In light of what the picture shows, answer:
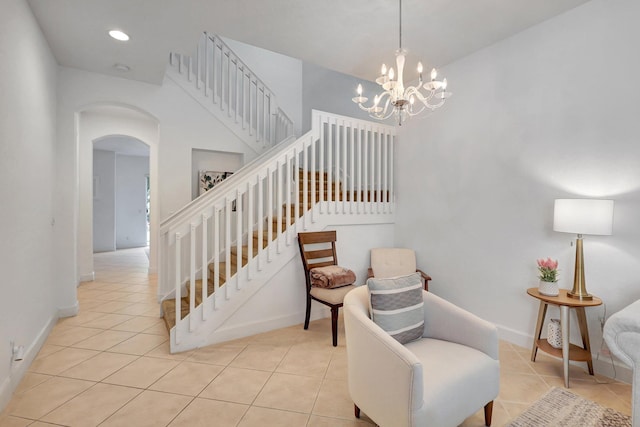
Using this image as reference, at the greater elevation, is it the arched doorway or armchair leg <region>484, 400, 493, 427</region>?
the arched doorway

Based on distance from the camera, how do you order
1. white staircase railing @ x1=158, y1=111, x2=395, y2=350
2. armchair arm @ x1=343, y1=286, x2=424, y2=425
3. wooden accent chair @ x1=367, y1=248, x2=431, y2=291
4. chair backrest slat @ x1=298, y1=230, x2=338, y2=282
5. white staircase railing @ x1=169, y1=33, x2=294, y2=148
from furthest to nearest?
1. white staircase railing @ x1=169, y1=33, x2=294, y2=148
2. wooden accent chair @ x1=367, y1=248, x2=431, y2=291
3. chair backrest slat @ x1=298, y1=230, x2=338, y2=282
4. white staircase railing @ x1=158, y1=111, x2=395, y2=350
5. armchair arm @ x1=343, y1=286, x2=424, y2=425

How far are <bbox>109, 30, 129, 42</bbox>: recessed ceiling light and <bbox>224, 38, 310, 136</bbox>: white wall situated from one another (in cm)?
277

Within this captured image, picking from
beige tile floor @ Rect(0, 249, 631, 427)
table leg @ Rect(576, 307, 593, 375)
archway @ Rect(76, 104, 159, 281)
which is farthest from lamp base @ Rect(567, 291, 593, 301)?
archway @ Rect(76, 104, 159, 281)

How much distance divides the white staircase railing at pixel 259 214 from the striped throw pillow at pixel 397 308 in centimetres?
128

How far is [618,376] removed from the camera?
2254mm

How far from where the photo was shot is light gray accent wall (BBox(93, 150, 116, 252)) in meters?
7.86

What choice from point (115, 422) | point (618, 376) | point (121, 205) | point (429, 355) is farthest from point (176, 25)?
point (121, 205)

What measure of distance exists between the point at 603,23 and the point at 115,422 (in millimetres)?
4349

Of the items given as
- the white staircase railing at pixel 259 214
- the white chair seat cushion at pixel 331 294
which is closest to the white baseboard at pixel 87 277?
the white staircase railing at pixel 259 214

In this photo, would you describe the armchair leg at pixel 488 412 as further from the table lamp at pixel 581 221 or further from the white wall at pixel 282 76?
the white wall at pixel 282 76

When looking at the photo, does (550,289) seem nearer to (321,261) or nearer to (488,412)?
(488,412)

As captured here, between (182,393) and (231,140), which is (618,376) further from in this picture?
(231,140)

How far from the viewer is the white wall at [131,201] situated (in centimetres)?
873

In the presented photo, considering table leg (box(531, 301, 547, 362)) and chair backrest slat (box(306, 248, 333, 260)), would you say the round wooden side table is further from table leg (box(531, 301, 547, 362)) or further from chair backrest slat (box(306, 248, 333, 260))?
chair backrest slat (box(306, 248, 333, 260))
